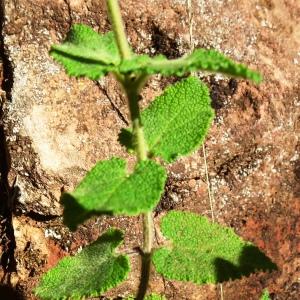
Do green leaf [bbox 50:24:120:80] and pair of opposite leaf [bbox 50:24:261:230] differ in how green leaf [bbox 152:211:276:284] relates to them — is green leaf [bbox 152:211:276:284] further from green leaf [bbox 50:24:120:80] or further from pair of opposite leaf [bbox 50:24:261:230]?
green leaf [bbox 50:24:120:80]

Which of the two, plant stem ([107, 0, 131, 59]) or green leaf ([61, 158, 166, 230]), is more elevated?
plant stem ([107, 0, 131, 59])

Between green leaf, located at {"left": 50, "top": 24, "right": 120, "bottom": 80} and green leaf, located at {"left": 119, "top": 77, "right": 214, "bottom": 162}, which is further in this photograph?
green leaf, located at {"left": 119, "top": 77, "right": 214, "bottom": 162}

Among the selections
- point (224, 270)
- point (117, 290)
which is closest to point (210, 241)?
point (224, 270)

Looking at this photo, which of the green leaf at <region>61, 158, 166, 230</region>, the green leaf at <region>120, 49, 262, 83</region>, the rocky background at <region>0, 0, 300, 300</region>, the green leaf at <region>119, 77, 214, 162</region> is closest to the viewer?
the green leaf at <region>120, 49, 262, 83</region>

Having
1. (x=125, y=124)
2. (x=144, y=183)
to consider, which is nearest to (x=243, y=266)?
(x=144, y=183)

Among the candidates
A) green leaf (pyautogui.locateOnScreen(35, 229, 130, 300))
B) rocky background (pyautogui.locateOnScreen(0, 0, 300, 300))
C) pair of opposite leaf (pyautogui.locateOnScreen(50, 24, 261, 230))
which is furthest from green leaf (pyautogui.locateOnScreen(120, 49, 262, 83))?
rocky background (pyautogui.locateOnScreen(0, 0, 300, 300))
